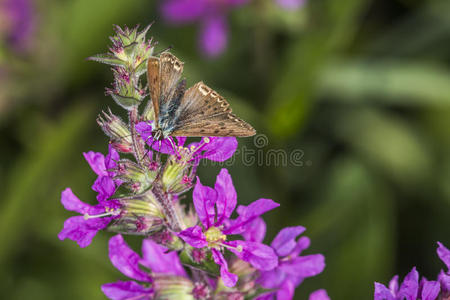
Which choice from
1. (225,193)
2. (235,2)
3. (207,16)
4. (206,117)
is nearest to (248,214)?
(225,193)

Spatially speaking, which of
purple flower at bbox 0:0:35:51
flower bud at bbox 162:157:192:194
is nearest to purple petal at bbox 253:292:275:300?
flower bud at bbox 162:157:192:194

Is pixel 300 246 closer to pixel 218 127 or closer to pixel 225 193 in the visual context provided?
pixel 225 193

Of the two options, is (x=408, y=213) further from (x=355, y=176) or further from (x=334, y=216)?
(x=334, y=216)

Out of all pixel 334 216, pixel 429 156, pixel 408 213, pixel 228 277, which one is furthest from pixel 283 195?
pixel 228 277

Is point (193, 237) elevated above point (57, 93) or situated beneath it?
situated beneath

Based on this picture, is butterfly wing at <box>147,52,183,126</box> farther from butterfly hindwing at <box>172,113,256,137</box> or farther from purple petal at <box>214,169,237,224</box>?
purple petal at <box>214,169,237,224</box>

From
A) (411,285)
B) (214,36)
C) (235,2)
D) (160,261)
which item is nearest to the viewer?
(411,285)

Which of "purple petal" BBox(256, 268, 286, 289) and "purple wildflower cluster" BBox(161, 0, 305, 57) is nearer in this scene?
"purple petal" BBox(256, 268, 286, 289)
